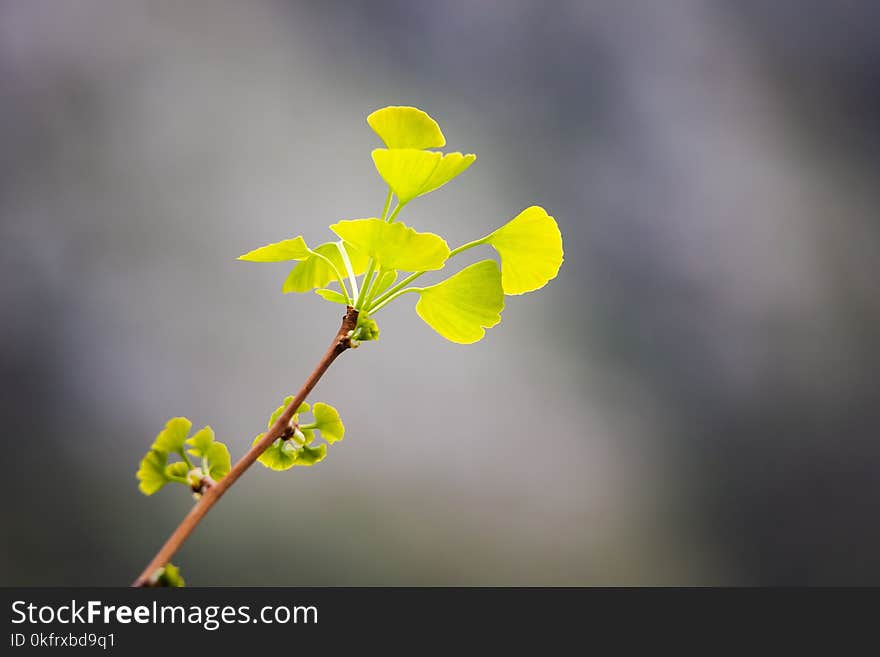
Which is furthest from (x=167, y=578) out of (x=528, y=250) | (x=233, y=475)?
(x=528, y=250)

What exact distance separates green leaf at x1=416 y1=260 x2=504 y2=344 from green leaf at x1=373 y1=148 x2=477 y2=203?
29mm

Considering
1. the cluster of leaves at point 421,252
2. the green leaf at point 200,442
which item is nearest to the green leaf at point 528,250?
the cluster of leaves at point 421,252

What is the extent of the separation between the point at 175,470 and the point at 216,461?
2 centimetres

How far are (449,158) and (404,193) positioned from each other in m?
0.02

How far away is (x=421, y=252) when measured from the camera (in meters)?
0.16

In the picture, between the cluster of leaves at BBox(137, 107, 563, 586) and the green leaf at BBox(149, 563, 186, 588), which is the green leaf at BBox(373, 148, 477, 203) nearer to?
the cluster of leaves at BBox(137, 107, 563, 586)

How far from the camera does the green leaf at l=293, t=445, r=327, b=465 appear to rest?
181mm

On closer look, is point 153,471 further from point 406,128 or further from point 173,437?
point 406,128

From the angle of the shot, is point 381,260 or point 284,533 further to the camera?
point 284,533

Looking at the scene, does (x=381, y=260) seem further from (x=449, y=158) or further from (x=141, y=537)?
(x=141, y=537)

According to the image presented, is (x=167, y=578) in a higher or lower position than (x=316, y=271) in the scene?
lower

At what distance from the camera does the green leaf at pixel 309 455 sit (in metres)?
0.18

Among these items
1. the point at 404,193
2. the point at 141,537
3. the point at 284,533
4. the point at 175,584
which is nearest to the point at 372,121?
the point at 404,193

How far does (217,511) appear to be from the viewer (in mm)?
2371
